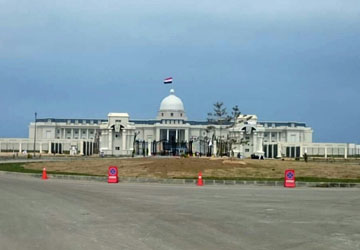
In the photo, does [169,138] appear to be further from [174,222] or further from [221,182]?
[174,222]

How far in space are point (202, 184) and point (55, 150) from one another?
10510 centimetres

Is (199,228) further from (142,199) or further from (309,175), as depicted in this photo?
(309,175)

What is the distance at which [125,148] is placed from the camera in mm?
99812

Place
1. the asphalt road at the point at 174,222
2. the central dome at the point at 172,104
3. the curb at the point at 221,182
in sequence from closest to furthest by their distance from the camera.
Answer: the asphalt road at the point at 174,222, the curb at the point at 221,182, the central dome at the point at 172,104

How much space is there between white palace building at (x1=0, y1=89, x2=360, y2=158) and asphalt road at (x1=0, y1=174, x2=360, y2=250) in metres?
65.7

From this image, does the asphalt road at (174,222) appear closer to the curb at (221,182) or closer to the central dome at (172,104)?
the curb at (221,182)

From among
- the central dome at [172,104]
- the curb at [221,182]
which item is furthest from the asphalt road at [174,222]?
the central dome at [172,104]

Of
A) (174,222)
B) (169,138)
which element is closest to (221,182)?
(174,222)

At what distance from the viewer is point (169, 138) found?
487 ft

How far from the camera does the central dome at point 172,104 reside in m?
152

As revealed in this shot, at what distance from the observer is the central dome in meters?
152

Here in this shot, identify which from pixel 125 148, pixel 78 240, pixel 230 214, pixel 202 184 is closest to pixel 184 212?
pixel 230 214

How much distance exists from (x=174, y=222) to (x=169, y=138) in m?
135

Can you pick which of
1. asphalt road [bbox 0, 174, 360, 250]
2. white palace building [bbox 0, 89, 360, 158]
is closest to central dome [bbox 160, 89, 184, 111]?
white palace building [bbox 0, 89, 360, 158]
